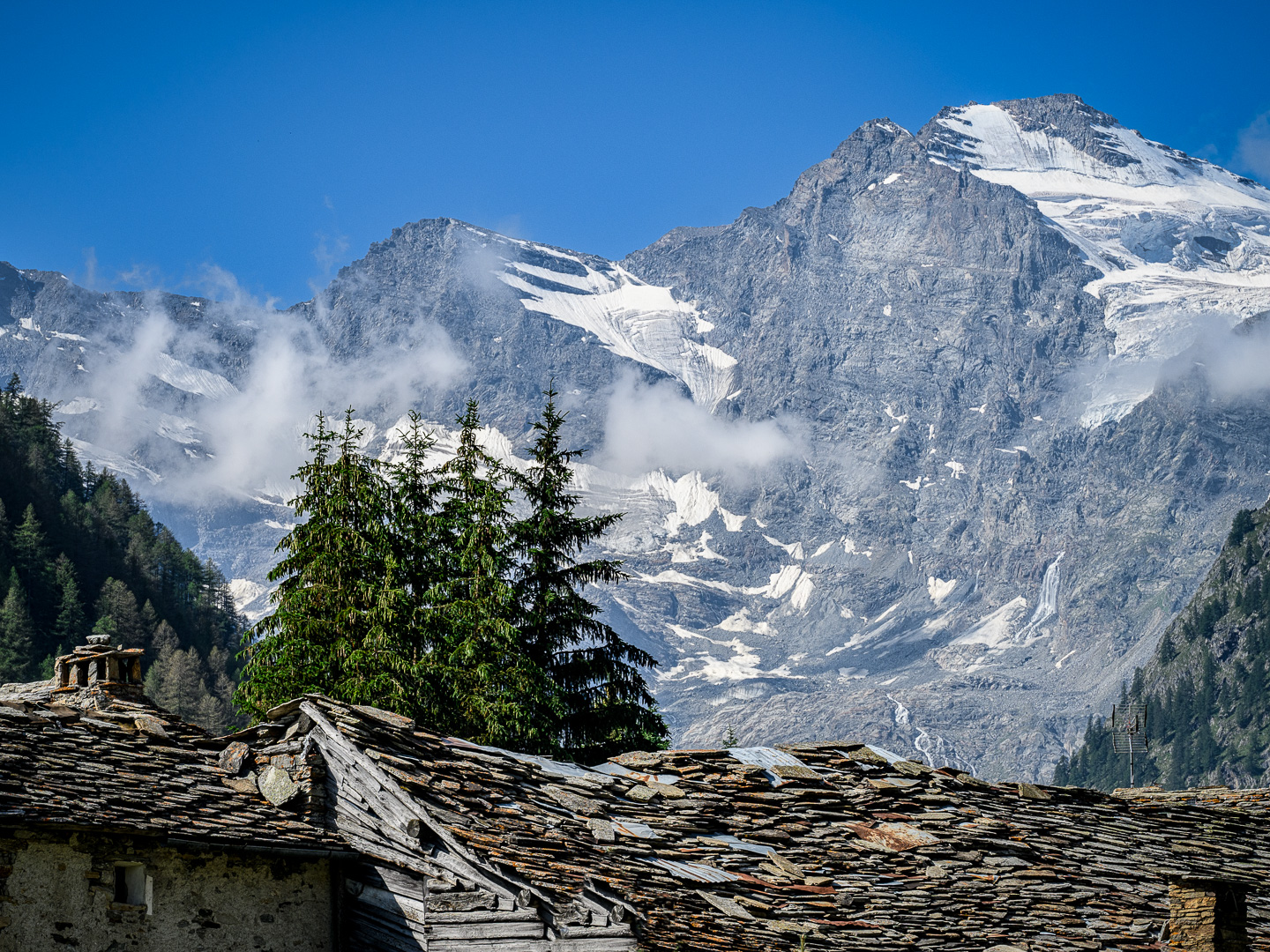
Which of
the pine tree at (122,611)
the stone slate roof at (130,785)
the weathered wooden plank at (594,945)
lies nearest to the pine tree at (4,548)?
the pine tree at (122,611)

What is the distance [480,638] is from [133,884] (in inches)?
800

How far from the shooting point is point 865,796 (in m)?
19.5

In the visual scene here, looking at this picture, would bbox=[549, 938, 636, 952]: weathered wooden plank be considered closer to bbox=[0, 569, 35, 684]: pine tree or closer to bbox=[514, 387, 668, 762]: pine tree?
bbox=[514, 387, 668, 762]: pine tree

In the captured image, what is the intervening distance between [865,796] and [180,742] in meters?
9.55

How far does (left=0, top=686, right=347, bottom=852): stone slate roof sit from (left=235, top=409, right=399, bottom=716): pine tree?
15.5 meters

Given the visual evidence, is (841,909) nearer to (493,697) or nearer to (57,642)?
(493,697)

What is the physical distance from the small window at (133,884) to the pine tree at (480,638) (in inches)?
737

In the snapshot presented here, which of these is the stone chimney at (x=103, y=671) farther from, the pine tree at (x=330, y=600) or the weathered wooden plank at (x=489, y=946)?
the pine tree at (x=330, y=600)

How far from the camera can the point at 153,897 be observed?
40.6 feet

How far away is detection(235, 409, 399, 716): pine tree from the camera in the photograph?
31.5m

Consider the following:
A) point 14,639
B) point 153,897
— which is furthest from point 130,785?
point 14,639

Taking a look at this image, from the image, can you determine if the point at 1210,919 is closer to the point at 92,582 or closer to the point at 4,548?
the point at 4,548

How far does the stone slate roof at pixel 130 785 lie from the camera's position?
12094 mm

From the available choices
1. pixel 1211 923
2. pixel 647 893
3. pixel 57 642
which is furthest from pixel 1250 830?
pixel 57 642
